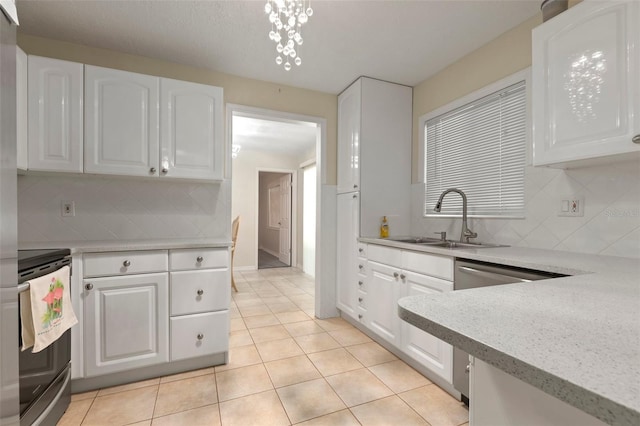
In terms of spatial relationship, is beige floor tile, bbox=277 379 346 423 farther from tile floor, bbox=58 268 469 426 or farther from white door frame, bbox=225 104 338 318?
white door frame, bbox=225 104 338 318

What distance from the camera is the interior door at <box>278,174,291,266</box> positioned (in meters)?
6.20

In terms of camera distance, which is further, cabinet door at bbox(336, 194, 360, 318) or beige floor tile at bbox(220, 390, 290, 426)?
cabinet door at bbox(336, 194, 360, 318)

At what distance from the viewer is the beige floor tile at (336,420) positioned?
5.12 ft

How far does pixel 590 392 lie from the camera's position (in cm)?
33

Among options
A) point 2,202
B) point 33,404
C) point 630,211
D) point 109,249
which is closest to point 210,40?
point 109,249

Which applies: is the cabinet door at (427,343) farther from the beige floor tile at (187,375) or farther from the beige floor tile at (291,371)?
the beige floor tile at (187,375)

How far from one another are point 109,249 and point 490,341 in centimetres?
217

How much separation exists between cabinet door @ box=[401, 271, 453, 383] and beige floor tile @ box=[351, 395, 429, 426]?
32 cm

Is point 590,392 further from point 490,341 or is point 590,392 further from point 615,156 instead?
point 615,156

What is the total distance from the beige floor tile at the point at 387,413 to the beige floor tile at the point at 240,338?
121cm

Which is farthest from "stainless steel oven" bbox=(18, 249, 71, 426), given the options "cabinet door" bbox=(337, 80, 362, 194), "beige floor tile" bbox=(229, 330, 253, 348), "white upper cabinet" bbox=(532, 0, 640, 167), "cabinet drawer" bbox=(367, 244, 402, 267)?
"white upper cabinet" bbox=(532, 0, 640, 167)

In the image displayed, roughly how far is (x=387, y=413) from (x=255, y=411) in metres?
0.75

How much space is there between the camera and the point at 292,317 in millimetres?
3156

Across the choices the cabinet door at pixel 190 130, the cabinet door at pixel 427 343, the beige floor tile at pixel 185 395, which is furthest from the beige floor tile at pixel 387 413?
the cabinet door at pixel 190 130
